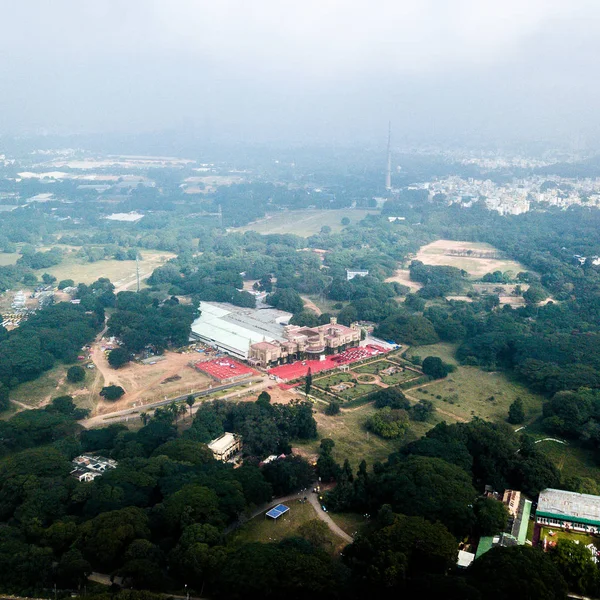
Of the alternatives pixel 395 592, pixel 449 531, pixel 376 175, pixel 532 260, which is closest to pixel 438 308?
pixel 532 260

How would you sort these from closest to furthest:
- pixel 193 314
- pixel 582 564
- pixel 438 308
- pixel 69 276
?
pixel 582 564 < pixel 193 314 < pixel 438 308 < pixel 69 276

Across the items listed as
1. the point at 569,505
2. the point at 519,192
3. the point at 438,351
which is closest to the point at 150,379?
the point at 438,351

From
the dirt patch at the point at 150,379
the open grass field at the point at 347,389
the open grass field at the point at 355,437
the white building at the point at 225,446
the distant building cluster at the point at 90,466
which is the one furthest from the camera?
the open grass field at the point at 347,389

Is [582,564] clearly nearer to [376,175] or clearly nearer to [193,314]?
[193,314]

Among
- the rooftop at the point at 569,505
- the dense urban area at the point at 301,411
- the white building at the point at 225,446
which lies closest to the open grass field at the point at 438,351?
the dense urban area at the point at 301,411

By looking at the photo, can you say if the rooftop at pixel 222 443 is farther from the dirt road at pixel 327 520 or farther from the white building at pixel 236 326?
the white building at pixel 236 326

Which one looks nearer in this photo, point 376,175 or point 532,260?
point 532,260
